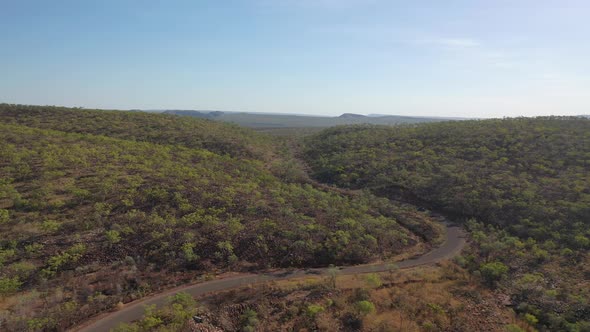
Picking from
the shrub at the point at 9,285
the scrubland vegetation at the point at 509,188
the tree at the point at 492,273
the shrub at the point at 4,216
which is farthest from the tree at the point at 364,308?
the shrub at the point at 4,216

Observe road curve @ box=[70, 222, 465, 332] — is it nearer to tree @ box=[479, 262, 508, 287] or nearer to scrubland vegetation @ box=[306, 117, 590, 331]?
scrubland vegetation @ box=[306, 117, 590, 331]

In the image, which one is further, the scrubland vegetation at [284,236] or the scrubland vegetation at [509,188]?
the scrubland vegetation at [509,188]

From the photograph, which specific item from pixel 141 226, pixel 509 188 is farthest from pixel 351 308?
pixel 509 188

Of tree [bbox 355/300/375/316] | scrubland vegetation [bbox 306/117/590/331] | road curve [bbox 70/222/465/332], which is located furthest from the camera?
scrubland vegetation [bbox 306/117/590/331]

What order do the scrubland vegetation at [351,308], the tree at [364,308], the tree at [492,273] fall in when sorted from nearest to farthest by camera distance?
the scrubland vegetation at [351,308] → the tree at [364,308] → the tree at [492,273]

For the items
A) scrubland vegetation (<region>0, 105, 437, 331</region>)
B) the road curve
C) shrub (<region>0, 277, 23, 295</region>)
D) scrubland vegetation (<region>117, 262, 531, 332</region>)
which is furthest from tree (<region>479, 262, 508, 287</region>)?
shrub (<region>0, 277, 23, 295</region>)

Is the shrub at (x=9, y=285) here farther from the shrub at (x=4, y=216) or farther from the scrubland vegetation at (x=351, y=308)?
the scrubland vegetation at (x=351, y=308)

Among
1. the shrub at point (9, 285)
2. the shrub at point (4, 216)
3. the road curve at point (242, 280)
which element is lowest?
the road curve at point (242, 280)
